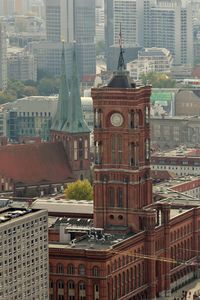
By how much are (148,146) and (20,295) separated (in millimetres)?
17356

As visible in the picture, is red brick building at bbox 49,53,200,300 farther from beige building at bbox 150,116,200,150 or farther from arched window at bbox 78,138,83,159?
beige building at bbox 150,116,200,150

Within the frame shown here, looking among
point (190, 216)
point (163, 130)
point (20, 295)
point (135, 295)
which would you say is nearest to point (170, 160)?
point (163, 130)

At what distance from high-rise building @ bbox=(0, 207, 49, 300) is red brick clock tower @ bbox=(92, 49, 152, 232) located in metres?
10.9

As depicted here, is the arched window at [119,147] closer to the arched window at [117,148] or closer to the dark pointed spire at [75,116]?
the arched window at [117,148]

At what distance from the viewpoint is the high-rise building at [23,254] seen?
8738cm

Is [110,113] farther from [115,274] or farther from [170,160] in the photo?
[170,160]

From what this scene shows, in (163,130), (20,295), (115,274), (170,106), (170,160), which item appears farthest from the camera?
(170,106)

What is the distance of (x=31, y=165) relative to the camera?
424 ft

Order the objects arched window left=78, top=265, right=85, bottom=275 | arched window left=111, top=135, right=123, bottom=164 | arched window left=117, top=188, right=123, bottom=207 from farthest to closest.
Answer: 1. arched window left=117, top=188, right=123, bottom=207
2. arched window left=111, top=135, right=123, bottom=164
3. arched window left=78, top=265, right=85, bottom=275

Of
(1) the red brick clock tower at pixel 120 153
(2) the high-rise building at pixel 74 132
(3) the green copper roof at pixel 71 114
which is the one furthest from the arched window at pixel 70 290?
(3) the green copper roof at pixel 71 114

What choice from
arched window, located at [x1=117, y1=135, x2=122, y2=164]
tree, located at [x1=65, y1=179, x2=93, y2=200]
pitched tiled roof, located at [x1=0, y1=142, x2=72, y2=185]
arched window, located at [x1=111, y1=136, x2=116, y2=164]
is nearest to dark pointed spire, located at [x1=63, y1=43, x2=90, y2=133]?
pitched tiled roof, located at [x1=0, y1=142, x2=72, y2=185]

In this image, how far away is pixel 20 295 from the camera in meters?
88.8

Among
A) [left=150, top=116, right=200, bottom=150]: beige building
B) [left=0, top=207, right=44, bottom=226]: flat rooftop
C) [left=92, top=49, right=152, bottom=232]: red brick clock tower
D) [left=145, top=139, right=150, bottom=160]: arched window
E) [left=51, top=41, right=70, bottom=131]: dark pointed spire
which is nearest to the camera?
[left=0, top=207, right=44, bottom=226]: flat rooftop

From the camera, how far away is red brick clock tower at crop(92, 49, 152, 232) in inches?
4006
